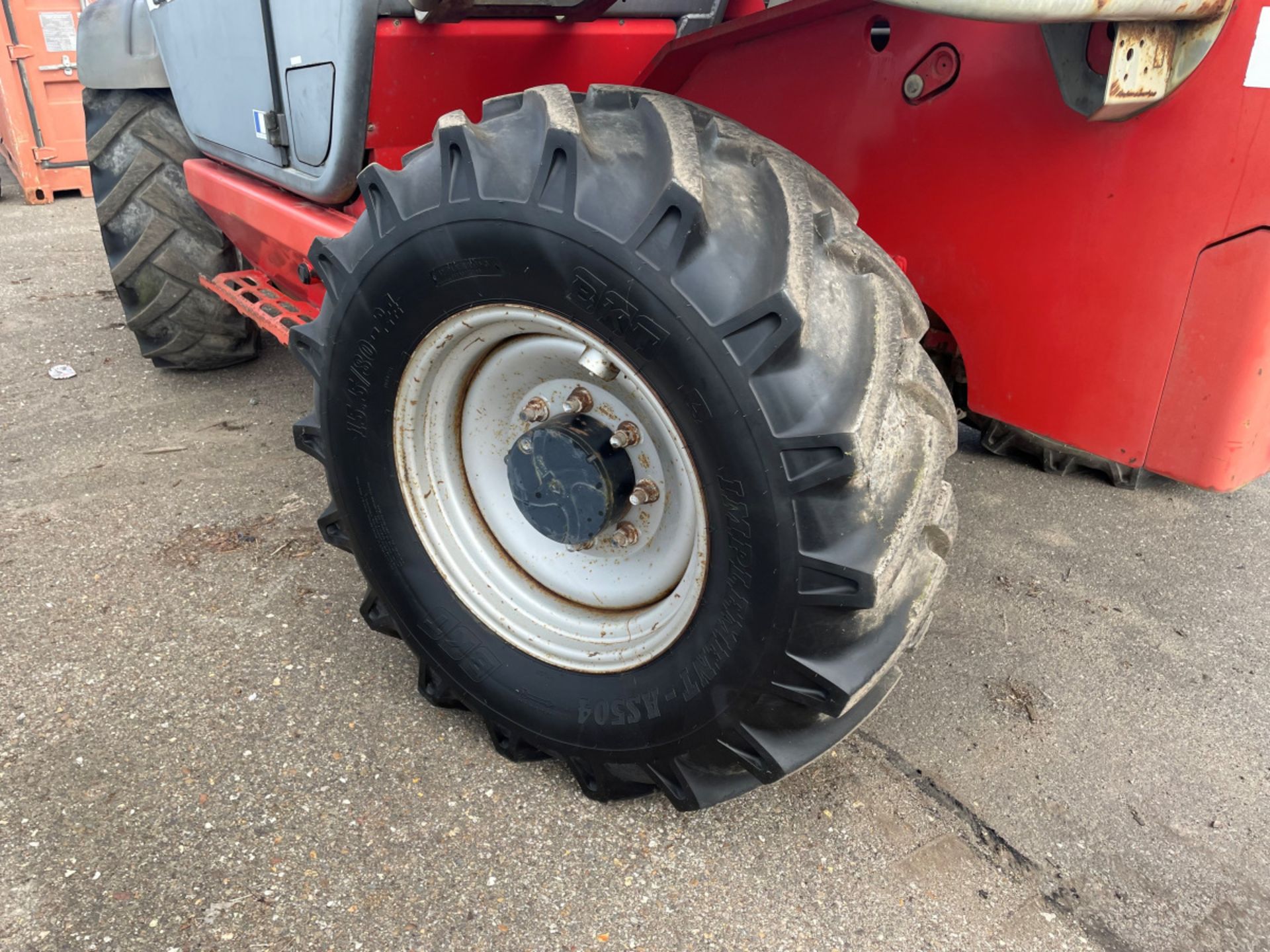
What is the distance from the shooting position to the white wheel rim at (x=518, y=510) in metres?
1.66

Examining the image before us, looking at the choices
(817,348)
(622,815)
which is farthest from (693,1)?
(622,815)

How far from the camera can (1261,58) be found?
49.6 inches

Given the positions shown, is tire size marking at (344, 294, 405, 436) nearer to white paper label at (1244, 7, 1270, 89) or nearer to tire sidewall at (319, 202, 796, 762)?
tire sidewall at (319, 202, 796, 762)

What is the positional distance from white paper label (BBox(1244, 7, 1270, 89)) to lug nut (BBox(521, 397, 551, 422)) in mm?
1240

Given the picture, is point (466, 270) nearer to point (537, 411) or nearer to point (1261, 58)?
point (537, 411)

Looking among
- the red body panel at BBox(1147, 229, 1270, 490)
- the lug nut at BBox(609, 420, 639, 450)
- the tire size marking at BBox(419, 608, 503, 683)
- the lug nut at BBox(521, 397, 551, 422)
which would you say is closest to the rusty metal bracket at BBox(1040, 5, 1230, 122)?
the red body panel at BBox(1147, 229, 1270, 490)

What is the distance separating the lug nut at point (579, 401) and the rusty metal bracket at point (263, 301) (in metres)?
1.18

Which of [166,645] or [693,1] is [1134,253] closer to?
[693,1]

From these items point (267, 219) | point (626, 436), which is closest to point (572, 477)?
point (626, 436)

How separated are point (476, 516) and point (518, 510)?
102 millimetres

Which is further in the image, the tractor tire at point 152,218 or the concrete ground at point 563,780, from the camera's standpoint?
the tractor tire at point 152,218

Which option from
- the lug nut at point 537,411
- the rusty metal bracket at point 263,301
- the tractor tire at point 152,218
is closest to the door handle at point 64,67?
the tractor tire at point 152,218

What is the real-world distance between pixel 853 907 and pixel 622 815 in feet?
1.53

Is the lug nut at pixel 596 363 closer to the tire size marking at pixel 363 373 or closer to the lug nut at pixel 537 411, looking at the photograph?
the lug nut at pixel 537 411
